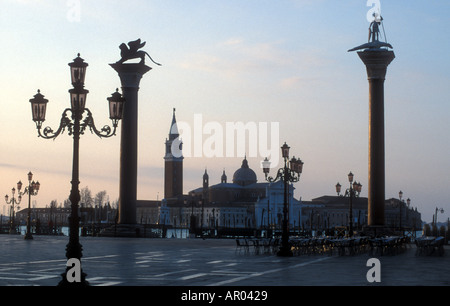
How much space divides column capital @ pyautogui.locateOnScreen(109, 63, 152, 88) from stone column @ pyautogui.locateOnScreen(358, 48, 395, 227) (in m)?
16.5

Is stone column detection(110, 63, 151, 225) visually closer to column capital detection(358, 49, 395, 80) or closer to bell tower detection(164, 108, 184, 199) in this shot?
column capital detection(358, 49, 395, 80)

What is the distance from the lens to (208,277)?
1930cm

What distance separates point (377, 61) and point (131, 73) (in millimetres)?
18099

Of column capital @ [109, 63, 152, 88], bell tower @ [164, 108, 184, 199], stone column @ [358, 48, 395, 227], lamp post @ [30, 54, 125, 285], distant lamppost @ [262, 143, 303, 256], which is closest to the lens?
lamp post @ [30, 54, 125, 285]

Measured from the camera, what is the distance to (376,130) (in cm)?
4638

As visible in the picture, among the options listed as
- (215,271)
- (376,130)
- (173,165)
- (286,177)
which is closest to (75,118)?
(215,271)

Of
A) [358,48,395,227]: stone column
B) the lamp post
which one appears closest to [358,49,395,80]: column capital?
[358,48,395,227]: stone column

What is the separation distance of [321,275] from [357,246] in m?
15.9

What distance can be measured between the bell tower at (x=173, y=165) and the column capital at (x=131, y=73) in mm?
126511

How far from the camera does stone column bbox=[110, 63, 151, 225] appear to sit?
55.2m

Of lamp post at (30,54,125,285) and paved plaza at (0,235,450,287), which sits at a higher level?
lamp post at (30,54,125,285)

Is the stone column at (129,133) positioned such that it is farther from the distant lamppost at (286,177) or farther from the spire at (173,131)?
the spire at (173,131)

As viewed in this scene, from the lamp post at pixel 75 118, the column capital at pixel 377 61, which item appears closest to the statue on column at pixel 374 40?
the column capital at pixel 377 61
